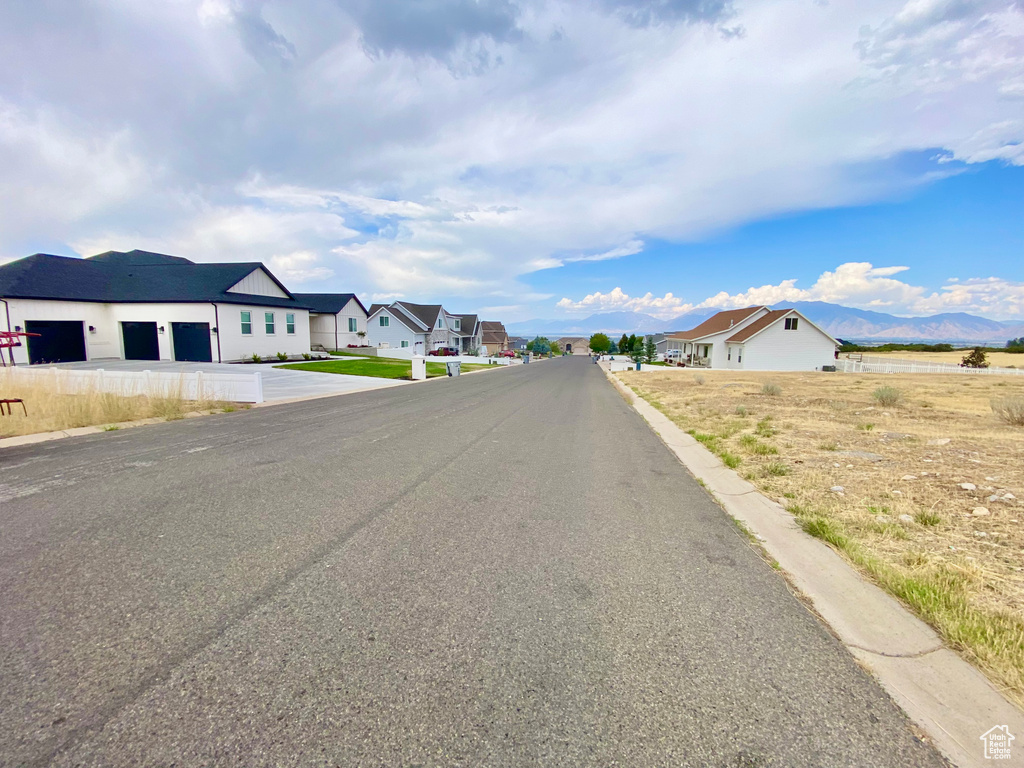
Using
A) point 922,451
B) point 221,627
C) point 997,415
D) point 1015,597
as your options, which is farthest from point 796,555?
point 997,415

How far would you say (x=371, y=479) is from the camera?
5922 mm

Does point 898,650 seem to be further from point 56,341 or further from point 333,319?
point 333,319

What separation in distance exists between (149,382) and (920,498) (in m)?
16.5

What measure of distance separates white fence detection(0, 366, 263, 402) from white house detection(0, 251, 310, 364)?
13901 millimetres

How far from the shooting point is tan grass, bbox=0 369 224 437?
29.4 ft

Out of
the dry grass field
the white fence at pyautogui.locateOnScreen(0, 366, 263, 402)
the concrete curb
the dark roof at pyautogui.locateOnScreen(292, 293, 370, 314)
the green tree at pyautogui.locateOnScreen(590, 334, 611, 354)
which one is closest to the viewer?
the concrete curb

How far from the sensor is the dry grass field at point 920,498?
295 cm

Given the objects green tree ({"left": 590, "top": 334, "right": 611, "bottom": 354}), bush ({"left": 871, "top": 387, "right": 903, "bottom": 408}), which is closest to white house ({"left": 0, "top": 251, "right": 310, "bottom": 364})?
bush ({"left": 871, "top": 387, "right": 903, "bottom": 408})

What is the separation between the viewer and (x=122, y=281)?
2770 cm

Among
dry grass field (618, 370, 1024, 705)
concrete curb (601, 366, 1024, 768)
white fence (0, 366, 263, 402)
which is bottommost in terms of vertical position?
concrete curb (601, 366, 1024, 768)

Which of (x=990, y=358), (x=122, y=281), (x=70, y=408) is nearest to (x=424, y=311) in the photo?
(x=122, y=281)

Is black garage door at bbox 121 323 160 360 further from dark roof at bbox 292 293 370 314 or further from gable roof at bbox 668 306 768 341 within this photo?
gable roof at bbox 668 306 768 341

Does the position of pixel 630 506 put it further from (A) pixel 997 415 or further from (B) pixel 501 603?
(A) pixel 997 415

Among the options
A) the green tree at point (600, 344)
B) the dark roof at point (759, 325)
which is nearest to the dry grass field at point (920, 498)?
the dark roof at point (759, 325)
